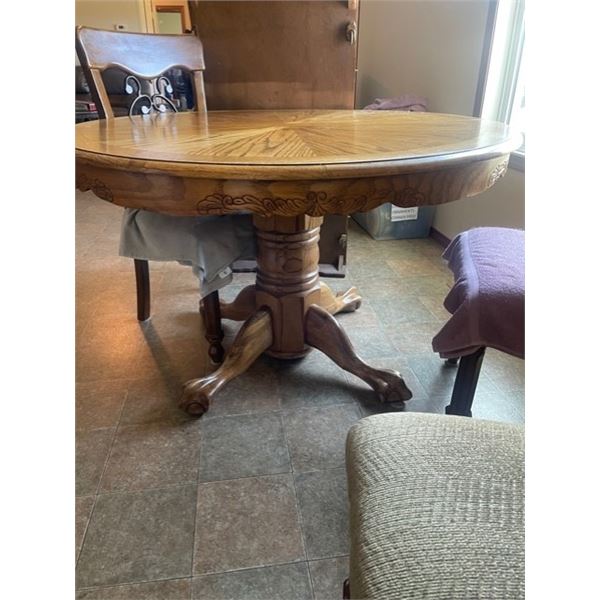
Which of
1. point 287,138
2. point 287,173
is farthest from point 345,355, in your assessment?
point 287,173

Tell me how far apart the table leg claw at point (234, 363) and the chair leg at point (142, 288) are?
54 centimetres

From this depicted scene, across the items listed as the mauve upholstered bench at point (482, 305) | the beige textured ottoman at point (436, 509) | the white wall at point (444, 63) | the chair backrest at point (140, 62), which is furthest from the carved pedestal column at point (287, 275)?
the white wall at point (444, 63)

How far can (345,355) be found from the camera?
1436mm

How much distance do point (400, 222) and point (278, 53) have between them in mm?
1210

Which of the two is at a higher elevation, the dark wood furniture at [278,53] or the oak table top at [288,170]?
the dark wood furniture at [278,53]

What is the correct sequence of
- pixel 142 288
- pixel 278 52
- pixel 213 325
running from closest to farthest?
pixel 213 325, pixel 142 288, pixel 278 52

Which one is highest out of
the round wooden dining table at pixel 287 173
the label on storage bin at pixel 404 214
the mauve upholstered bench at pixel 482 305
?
the round wooden dining table at pixel 287 173

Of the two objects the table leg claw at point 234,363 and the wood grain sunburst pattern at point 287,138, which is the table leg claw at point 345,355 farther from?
the wood grain sunburst pattern at point 287,138

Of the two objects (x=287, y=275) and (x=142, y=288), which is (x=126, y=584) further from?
(x=142, y=288)

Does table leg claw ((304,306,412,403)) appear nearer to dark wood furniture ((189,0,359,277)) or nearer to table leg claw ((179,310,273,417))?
table leg claw ((179,310,273,417))

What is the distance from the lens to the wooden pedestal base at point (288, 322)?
1.37 m

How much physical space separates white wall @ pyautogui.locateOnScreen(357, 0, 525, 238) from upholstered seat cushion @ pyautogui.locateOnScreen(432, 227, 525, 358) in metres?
0.87
